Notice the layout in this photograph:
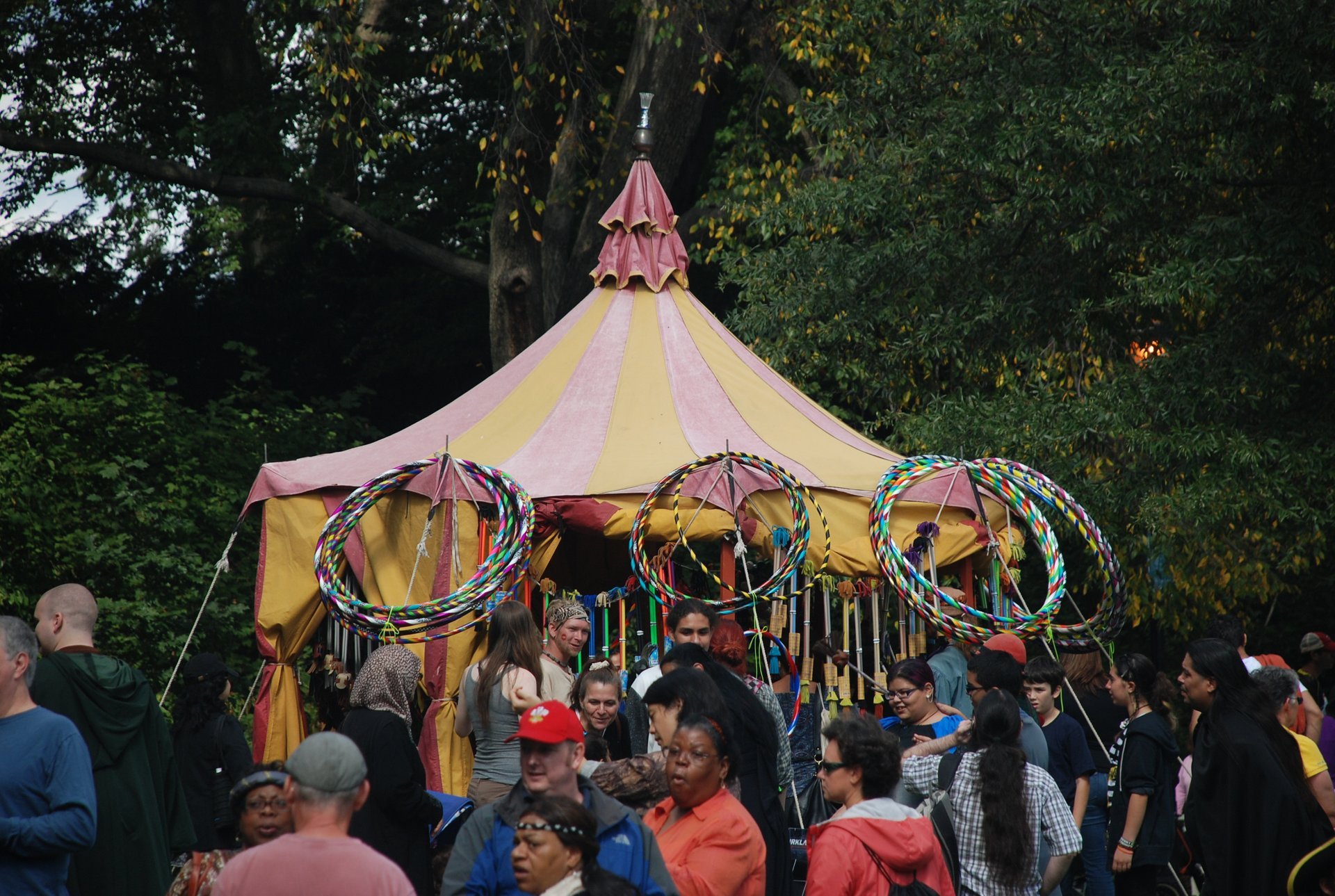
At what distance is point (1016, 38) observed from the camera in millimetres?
11680

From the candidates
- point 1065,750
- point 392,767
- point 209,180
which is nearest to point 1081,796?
point 1065,750

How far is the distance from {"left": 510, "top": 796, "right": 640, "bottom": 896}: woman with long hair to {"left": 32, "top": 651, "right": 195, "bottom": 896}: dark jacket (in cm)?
213

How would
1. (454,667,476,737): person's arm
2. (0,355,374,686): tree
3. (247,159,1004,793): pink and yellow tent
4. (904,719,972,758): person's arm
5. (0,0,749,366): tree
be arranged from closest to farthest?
(904,719,972,758): person's arm, (454,667,476,737): person's arm, (247,159,1004,793): pink and yellow tent, (0,355,374,686): tree, (0,0,749,366): tree

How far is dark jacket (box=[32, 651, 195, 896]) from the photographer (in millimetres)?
5277

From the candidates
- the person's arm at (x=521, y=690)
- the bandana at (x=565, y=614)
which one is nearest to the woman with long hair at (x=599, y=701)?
the person's arm at (x=521, y=690)

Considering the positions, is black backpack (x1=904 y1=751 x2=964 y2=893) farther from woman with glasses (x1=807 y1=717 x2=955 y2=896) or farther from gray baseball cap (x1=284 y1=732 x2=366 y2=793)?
gray baseball cap (x1=284 y1=732 x2=366 y2=793)

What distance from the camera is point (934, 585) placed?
900cm

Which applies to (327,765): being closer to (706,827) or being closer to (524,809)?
(524,809)

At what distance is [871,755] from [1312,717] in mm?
3746

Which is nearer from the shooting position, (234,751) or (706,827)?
(706,827)

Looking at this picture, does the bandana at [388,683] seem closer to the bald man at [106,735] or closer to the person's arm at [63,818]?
the bald man at [106,735]

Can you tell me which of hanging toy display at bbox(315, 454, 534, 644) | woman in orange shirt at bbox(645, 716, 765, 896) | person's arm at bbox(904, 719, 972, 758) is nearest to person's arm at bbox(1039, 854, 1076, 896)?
person's arm at bbox(904, 719, 972, 758)

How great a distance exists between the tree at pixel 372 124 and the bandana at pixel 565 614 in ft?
24.9

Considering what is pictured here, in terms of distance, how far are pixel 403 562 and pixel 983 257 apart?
5253mm
